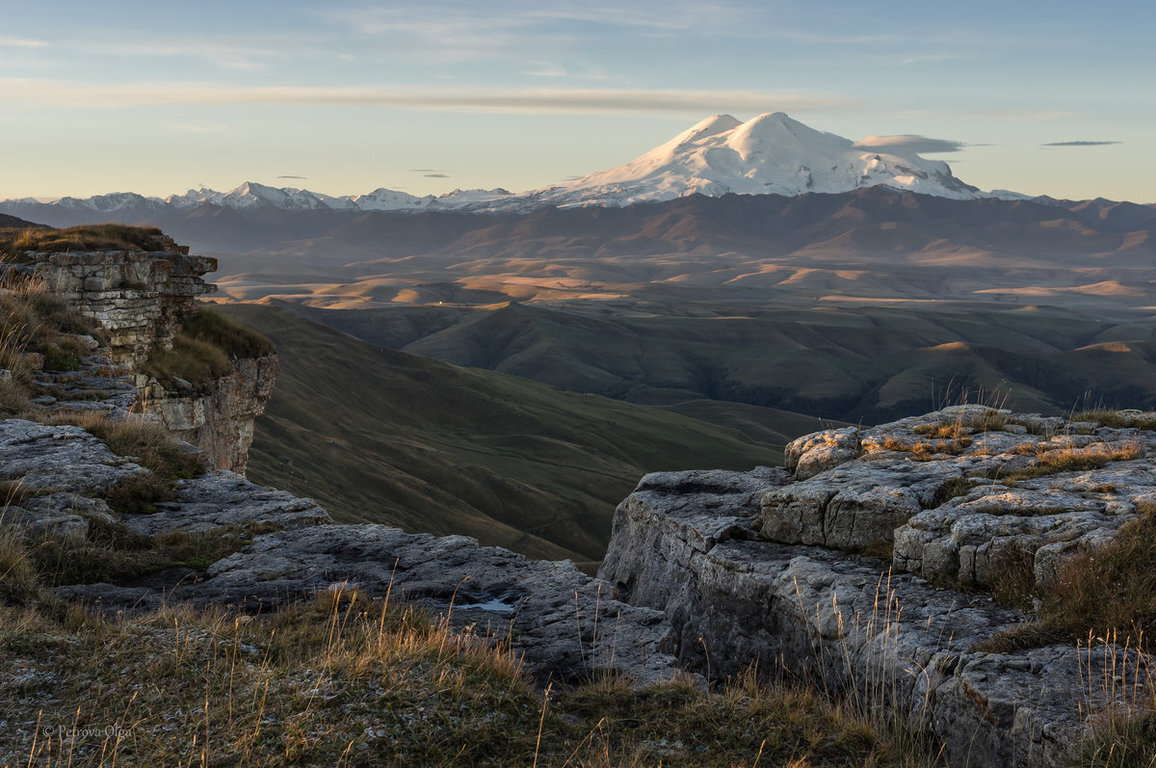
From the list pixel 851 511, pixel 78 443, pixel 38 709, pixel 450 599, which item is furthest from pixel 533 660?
pixel 78 443

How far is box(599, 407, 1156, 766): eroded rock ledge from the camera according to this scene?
7375 millimetres

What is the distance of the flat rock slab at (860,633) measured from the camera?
710 cm

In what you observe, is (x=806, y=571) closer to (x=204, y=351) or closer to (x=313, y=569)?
(x=313, y=569)

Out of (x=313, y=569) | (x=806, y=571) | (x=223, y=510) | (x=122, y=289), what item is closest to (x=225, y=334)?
(x=122, y=289)

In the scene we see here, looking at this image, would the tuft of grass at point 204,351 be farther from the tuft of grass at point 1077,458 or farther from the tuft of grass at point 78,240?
the tuft of grass at point 1077,458

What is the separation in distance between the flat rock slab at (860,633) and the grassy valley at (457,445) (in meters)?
45.3

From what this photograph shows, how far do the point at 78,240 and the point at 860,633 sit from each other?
24.1 meters

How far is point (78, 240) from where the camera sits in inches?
977

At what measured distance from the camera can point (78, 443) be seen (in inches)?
499

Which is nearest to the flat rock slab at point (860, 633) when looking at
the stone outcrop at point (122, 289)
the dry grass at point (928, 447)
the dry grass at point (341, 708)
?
the dry grass at point (341, 708)

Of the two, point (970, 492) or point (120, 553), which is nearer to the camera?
point (120, 553)

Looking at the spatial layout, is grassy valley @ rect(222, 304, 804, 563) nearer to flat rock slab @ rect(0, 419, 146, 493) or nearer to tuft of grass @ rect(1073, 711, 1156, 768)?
flat rock slab @ rect(0, 419, 146, 493)

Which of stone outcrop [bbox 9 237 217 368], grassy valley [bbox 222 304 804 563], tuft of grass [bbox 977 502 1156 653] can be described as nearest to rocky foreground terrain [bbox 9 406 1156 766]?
tuft of grass [bbox 977 502 1156 653]

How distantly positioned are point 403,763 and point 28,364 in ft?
45.3
